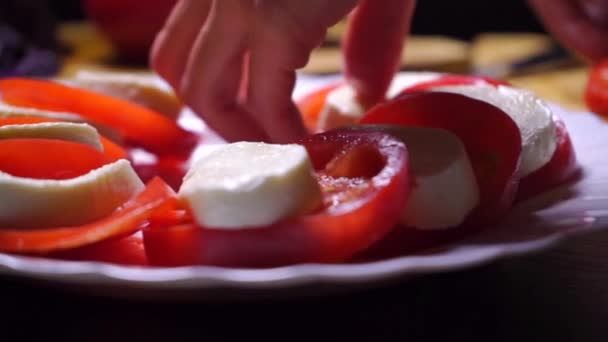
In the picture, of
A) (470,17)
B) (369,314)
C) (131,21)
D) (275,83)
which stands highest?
(275,83)

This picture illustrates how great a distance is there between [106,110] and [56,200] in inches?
18.4

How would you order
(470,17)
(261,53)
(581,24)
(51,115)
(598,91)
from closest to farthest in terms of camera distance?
(261,53)
(51,115)
(598,91)
(581,24)
(470,17)

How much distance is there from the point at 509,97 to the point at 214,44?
392 mm

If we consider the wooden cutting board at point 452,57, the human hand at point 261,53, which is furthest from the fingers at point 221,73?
the wooden cutting board at point 452,57

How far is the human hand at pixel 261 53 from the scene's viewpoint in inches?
37.2

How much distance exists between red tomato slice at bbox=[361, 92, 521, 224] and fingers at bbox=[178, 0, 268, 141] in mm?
196

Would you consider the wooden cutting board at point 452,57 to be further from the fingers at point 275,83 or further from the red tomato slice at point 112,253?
the red tomato slice at point 112,253

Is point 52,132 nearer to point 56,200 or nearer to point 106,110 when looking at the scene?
point 56,200

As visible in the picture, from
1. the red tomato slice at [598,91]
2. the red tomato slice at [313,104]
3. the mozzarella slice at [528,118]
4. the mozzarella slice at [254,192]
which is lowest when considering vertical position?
the red tomato slice at [598,91]

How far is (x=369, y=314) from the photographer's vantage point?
81 cm

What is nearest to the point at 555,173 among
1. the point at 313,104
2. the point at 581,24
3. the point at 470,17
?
the point at 313,104

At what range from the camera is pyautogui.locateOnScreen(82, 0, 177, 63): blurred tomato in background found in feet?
7.55

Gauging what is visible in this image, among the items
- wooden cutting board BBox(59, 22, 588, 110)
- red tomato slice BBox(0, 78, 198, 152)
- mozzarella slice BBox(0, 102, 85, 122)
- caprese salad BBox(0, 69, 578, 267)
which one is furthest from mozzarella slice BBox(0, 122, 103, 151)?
wooden cutting board BBox(59, 22, 588, 110)

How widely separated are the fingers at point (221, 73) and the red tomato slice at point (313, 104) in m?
0.27
